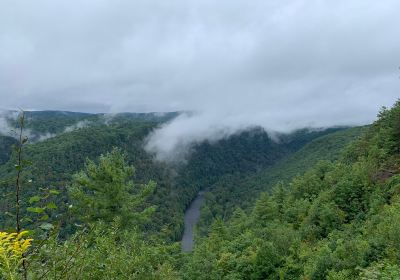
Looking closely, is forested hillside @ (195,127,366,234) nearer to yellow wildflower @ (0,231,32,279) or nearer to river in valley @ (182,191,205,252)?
river in valley @ (182,191,205,252)

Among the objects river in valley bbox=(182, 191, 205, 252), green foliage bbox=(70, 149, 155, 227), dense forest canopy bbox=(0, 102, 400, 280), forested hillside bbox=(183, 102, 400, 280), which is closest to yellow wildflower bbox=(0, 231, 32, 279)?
dense forest canopy bbox=(0, 102, 400, 280)

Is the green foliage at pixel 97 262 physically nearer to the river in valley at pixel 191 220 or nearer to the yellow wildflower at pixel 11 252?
the yellow wildflower at pixel 11 252

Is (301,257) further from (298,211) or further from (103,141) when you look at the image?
(103,141)

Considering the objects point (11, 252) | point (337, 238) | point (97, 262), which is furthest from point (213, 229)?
point (11, 252)

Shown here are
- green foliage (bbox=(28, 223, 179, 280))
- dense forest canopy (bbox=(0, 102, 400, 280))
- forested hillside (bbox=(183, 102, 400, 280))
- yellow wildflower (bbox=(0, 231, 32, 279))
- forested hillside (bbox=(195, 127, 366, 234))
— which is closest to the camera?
yellow wildflower (bbox=(0, 231, 32, 279))

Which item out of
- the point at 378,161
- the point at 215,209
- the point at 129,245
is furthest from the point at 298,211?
the point at 215,209

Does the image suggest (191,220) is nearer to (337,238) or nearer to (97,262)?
(337,238)

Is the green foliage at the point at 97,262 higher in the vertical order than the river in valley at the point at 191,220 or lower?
higher

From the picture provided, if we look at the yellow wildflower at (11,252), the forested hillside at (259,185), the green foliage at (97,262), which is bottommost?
the forested hillside at (259,185)

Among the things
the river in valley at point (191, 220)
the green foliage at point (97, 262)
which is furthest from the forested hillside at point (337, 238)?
the river in valley at point (191, 220)

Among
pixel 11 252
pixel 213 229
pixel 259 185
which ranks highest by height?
pixel 11 252

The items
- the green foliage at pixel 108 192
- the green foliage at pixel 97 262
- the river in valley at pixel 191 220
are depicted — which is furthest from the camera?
the river in valley at pixel 191 220

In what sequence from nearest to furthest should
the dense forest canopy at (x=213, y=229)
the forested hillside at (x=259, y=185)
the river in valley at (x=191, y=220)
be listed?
the dense forest canopy at (x=213, y=229), the river in valley at (x=191, y=220), the forested hillside at (x=259, y=185)

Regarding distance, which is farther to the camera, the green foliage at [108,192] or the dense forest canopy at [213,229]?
the green foliage at [108,192]
